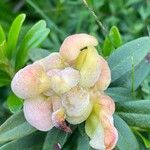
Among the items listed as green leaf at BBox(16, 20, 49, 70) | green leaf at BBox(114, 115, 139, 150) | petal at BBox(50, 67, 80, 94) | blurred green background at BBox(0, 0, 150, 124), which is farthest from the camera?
blurred green background at BBox(0, 0, 150, 124)

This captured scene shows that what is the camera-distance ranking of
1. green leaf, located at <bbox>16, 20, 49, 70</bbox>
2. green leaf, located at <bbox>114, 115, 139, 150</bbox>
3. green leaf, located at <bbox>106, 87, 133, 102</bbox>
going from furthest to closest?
green leaf, located at <bbox>16, 20, 49, 70</bbox>, green leaf, located at <bbox>106, 87, 133, 102</bbox>, green leaf, located at <bbox>114, 115, 139, 150</bbox>

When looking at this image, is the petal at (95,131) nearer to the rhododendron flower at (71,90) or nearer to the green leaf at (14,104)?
the rhododendron flower at (71,90)

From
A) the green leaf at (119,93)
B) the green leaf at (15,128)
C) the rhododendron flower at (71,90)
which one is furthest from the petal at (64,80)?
the green leaf at (119,93)

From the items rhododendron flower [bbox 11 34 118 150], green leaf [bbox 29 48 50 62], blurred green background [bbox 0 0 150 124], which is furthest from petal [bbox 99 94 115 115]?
blurred green background [bbox 0 0 150 124]

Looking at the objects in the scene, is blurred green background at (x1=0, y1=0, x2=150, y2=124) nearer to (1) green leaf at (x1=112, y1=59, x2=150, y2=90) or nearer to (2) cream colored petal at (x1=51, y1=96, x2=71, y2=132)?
(1) green leaf at (x1=112, y1=59, x2=150, y2=90)

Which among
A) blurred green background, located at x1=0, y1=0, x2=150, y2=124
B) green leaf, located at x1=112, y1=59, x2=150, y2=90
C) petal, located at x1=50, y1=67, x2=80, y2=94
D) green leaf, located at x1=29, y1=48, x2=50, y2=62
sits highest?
petal, located at x1=50, y1=67, x2=80, y2=94

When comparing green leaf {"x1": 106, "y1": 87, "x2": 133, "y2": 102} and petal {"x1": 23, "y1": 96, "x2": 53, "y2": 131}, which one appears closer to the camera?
petal {"x1": 23, "y1": 96, "x2": 53, "y2": 131}

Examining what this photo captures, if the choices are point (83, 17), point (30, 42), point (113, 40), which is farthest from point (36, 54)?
point (83, 17)

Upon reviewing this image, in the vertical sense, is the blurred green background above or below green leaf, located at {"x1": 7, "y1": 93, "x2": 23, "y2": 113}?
below
